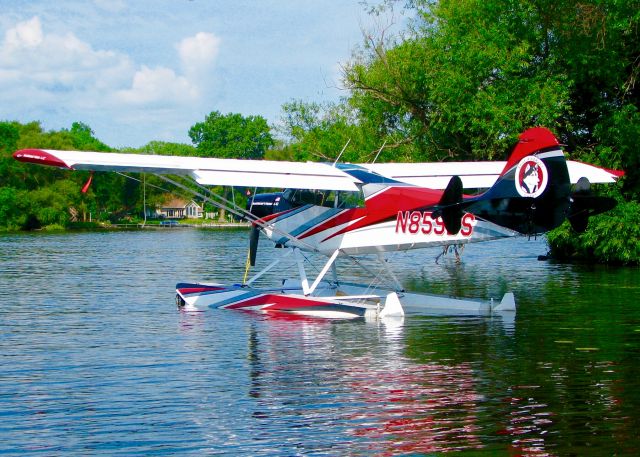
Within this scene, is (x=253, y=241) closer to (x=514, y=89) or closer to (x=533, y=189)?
(x=533, y=189)

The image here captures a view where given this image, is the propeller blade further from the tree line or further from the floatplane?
the tree line

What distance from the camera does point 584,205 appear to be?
12891 millimetres

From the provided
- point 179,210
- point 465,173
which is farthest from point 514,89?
point 179,210

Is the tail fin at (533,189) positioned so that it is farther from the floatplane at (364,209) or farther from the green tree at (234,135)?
the green tree at (234,135)

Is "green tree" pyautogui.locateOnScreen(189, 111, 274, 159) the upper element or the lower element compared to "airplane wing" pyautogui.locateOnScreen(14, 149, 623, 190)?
upper

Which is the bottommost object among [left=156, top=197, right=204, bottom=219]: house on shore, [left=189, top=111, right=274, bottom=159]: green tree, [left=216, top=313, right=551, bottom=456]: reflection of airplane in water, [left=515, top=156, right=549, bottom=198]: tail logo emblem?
[left=216, top=313, right=551, bottom=456]: reflection of airplane in water

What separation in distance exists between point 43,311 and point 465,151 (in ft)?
50.1

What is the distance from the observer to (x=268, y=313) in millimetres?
14312

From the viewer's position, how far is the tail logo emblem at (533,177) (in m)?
12.4

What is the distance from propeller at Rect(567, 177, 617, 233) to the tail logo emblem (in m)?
0.69

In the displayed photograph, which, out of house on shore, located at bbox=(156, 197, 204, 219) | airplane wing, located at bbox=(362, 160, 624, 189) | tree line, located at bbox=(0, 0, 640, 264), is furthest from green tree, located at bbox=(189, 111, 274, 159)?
airplane wing, located at bbox=(362, 160, 624, 189)

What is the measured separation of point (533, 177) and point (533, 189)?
165mm

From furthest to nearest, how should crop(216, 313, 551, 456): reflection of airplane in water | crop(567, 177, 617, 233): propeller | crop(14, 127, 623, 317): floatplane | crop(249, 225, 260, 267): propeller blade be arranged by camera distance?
crop(249, 225, 260, 267): propeller blade, crop(567, 177, 617, 233): propeller, crop(14, 127, 623, 317): floatplane, crop(216, 313, 551, 456): reflection of airplane in water

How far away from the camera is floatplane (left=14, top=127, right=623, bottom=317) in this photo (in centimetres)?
1244
